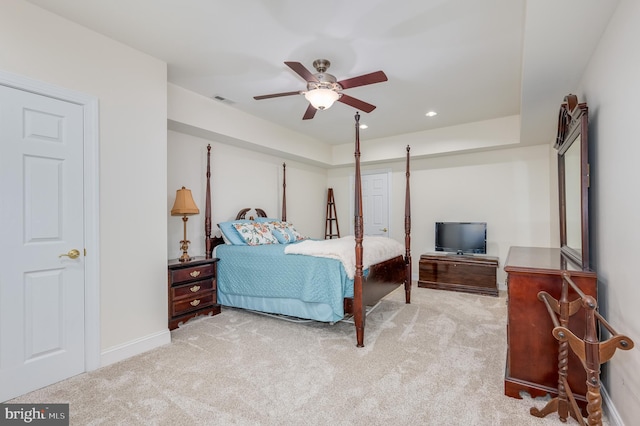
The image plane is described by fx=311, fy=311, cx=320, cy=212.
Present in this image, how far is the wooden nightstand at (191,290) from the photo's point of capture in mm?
3285

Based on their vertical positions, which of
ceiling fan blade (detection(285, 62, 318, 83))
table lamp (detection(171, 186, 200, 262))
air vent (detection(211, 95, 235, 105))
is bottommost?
table lamp (detection(171, 186, 200, 262))

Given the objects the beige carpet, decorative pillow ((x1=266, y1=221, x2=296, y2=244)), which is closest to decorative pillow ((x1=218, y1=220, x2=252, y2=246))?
decorative pillow ((x1=266, y1=221, x2=296, y2=244))

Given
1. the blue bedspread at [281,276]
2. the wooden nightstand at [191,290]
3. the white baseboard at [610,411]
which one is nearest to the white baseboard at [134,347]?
the wooden nightstand at [191,290]

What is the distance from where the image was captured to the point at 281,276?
3.39 m

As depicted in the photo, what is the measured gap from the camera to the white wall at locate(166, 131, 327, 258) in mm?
3986

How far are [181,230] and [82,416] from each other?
2368mm

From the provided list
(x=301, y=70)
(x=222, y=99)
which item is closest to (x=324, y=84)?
(x=301, y=70)

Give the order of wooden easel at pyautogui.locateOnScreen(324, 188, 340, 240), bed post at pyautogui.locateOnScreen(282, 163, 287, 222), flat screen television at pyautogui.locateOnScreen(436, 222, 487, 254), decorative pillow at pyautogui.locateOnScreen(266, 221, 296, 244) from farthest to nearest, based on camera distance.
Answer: wooden easel at pyautogui.locateOnScreen(324, 188, 340, 240), bed post at pyautogui.locateOnScreen(282, 163, 287, 222), flat screen television at pyautogui.locateOnScreen(436, 222, 487, 254), decorative pillow at pyautogui.locateOnScreen(266, 221, 296, 244)

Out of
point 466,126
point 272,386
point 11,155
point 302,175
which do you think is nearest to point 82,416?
point 272,386

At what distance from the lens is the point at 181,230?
4012 millimetres

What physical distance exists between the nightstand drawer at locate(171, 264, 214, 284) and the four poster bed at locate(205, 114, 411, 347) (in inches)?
7.8

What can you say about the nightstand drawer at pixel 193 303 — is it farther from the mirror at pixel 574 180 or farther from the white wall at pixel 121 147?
the mirror at pixel 574 180

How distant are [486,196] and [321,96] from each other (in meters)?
3.78

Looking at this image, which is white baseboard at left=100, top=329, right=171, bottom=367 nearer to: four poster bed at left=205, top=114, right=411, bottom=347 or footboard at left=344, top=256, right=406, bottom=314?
four poster bed at left=205, top=114, right=411, bottom=347
